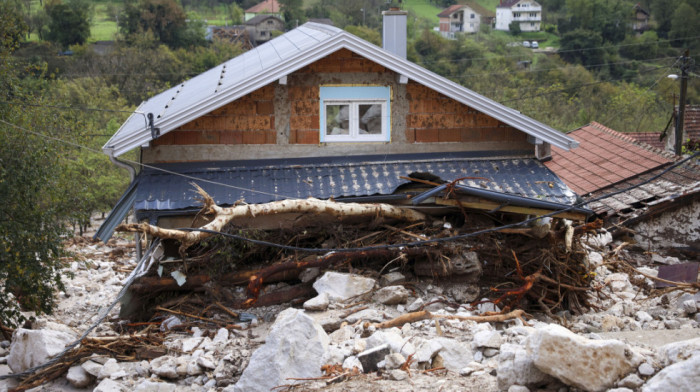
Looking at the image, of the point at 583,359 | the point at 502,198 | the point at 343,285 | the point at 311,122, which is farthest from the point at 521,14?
the point at 583,359

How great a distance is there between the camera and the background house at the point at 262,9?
76.2 m

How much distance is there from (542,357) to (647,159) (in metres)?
12.9

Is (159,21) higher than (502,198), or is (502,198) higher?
(159,21)

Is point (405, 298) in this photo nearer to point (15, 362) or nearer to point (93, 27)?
point (15, 362)

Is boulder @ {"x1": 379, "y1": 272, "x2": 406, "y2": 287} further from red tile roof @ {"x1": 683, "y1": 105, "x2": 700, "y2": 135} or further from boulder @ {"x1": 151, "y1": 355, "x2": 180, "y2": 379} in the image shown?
red tile roof @ {"x1": 683, "y1": 105, "x2": 700, "y2": 135}

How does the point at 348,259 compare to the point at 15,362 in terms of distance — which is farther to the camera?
the point at 348,259

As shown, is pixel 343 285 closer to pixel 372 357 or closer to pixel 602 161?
pixel 372 357

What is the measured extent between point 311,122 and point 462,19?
7342cm

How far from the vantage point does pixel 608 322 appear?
971 centimetres

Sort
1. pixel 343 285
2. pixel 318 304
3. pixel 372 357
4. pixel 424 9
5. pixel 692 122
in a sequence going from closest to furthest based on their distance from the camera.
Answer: pixel 372 357 < pixel 318 304 < pixel 343 285 < pixel 692 122 < pixel 424 9

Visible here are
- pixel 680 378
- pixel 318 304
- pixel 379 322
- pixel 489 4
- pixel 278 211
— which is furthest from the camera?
pixel 489 4

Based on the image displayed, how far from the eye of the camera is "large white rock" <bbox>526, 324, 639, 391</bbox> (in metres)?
5.78

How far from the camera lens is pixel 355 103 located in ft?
39.5

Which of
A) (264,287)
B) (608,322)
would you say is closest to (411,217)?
(264,287)
